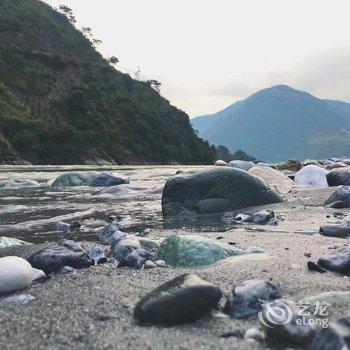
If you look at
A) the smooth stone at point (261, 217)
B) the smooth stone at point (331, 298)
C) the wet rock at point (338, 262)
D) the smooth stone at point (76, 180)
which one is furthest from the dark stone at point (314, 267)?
the smooth stone at point (76, 180)

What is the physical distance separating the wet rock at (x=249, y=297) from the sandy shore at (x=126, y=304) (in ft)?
0.22

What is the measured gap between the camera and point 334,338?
61.5 inches

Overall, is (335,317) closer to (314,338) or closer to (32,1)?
(314,338)

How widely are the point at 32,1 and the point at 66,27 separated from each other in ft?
32.5

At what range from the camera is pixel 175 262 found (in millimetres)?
3320

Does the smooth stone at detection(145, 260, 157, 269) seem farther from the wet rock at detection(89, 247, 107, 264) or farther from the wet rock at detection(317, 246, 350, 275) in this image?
the wet rock at detection(317, 246, 350, 275)

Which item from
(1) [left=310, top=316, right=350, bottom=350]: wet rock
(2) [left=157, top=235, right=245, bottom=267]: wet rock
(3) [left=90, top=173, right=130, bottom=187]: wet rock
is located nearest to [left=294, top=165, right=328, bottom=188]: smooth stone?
(3) [left=90, top=173, right=130, bottom=187]: wet rock

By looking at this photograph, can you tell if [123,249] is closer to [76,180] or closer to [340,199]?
[340,199]

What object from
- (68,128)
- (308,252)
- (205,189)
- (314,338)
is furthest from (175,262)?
(68,128)

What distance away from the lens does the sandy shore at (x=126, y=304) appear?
6.15 feet

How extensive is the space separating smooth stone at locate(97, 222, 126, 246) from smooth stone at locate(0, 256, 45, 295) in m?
1.51

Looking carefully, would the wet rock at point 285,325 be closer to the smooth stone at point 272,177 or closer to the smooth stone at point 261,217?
the smooth stone at point 261,217

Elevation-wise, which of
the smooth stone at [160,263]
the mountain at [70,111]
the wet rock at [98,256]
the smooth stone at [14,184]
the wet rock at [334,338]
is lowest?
the smooth stone at [14,184]

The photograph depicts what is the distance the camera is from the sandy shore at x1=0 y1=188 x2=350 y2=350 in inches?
73.9
